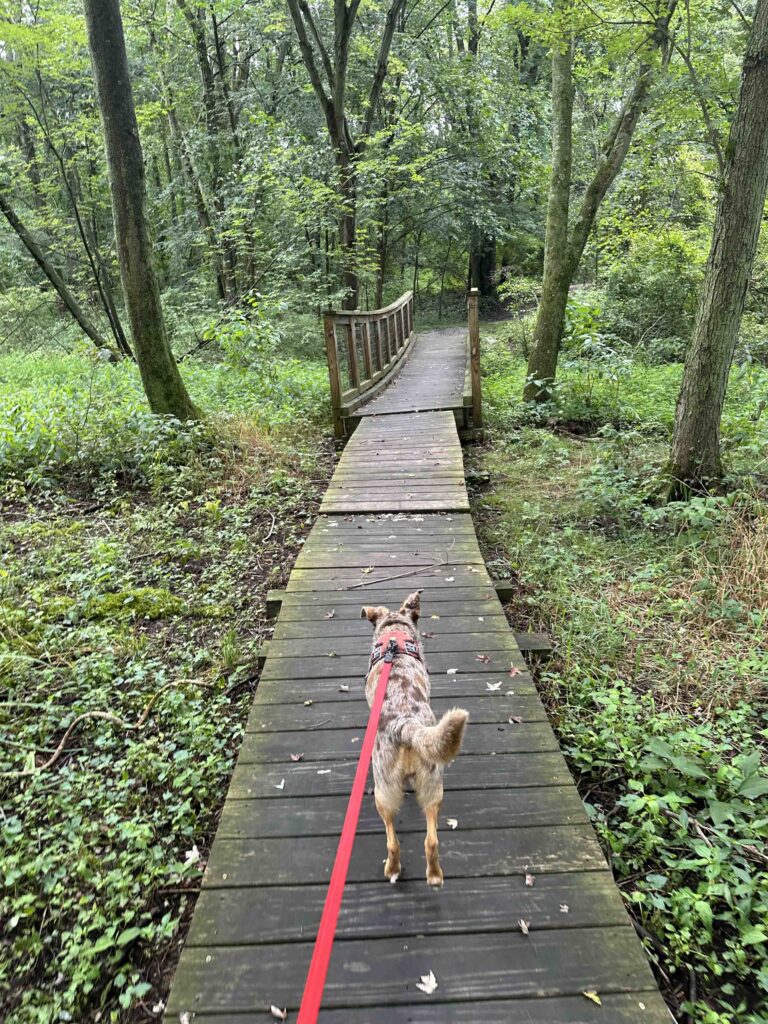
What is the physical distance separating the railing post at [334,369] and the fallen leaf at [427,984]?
609 cm

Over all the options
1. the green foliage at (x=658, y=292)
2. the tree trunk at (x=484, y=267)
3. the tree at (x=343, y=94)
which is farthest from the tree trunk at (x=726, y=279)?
the tree trunk at (x=484, y=267)

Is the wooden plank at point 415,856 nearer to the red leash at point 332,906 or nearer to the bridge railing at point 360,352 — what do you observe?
the red leash at point 332,906

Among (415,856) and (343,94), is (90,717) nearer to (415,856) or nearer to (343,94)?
(415,856)

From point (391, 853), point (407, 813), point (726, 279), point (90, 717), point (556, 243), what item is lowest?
point (90, 717)

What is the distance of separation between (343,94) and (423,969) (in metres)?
12.6

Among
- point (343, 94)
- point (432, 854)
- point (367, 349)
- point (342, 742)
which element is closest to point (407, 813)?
point (432, 854)

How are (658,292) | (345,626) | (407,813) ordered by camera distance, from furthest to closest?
(658,292), (345,626), (407,813)

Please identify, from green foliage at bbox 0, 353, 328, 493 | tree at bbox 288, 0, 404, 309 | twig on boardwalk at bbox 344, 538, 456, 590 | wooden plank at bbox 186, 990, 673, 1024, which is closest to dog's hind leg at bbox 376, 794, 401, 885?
wooden plank at bbox 186, 990, 673, 1024

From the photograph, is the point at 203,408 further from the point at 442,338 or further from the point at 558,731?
the point at 442,338

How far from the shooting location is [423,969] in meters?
1.66

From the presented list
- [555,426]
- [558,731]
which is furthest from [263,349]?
[558,731]

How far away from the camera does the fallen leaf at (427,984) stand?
161 cm

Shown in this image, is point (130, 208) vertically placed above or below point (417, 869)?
above

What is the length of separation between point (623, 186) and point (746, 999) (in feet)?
44.4
